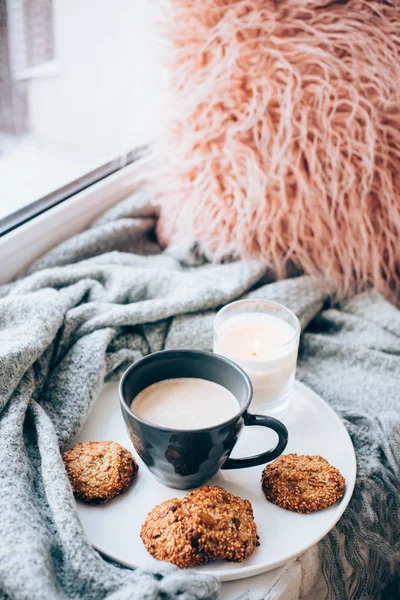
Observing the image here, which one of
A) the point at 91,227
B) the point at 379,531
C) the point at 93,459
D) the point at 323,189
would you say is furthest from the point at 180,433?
the point at 91,227

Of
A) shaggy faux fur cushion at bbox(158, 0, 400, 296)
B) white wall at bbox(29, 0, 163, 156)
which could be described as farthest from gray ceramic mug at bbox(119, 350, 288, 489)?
white wall at bbox(29, 0, 163, 156)

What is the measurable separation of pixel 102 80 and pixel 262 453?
32.2 inches

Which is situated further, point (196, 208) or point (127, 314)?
point (196, 208)

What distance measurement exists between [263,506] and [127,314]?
0.91 ft

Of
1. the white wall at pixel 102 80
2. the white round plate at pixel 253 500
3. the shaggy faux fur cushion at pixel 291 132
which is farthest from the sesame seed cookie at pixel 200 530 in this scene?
the white wall at pixel 102 80

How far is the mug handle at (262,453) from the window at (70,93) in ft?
1.54

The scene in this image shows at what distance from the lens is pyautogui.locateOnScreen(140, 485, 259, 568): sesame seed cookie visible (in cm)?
40

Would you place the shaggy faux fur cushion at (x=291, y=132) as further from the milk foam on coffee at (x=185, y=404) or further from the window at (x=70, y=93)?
the milk foam on coffee at (x=185, y=404)

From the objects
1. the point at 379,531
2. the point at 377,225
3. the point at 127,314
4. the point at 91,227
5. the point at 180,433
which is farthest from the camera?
the point at 91,227

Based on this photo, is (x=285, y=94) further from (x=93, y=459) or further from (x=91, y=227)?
(x=93, y=459)

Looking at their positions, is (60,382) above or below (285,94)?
below

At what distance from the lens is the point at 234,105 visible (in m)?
0.70

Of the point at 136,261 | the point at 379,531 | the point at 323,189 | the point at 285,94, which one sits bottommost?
the point at 379,531

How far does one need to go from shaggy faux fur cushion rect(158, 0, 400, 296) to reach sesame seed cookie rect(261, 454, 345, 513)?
347mm
